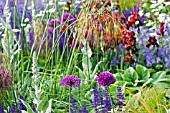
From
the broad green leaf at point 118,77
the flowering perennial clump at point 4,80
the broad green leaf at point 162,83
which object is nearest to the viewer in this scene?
the flowering perennial clump at point 4,80

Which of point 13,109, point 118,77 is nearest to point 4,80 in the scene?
point 13,109

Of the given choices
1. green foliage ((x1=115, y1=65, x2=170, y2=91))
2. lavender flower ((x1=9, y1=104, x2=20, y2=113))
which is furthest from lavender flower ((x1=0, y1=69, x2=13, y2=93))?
green foliage ((x1=115, y1=65, x2=170, y2=91))

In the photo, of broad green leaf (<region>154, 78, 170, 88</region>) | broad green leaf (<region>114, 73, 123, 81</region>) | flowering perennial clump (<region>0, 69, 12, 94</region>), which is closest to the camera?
flowering perennial clump (<region>0, 69, 12, 94</region>)

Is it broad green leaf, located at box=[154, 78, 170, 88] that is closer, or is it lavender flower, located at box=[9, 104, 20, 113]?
lavender flower, located at box=[9, 104, 20, 113]

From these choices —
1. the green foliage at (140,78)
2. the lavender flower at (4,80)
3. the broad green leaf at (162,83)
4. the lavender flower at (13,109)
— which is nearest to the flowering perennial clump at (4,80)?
the lavender flower at (4,80)

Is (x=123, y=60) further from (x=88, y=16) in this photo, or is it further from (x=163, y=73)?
(x=88, y=16)

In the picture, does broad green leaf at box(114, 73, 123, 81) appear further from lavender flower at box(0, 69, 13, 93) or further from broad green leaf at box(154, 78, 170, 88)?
lavender flower at box(0, 69, 13, 93)

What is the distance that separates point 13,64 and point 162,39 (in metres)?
1.74

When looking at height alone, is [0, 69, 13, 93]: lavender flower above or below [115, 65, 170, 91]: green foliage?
above

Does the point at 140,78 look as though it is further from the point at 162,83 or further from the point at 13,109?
the point at 13,109

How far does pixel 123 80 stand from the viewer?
14.5 ft

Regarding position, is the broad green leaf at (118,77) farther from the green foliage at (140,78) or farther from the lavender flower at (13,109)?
the lavender flower at (13,109)

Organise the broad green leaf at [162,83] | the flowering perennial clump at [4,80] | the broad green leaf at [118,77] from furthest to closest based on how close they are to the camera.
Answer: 1. the broad green leaf at [118,77]
2. the broad green leaf at [162,83]
3. the flowering perennial clump at [4,80]

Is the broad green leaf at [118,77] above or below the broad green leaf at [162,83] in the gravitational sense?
above
